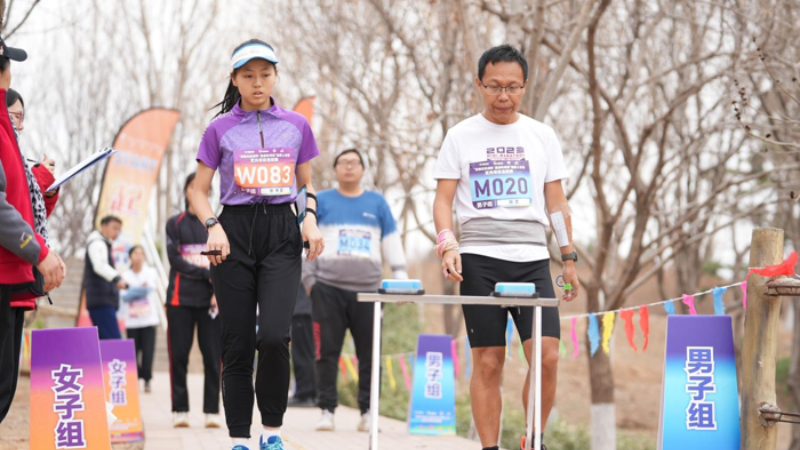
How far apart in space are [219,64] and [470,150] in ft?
72.5

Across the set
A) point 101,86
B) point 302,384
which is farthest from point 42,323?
point 302,384

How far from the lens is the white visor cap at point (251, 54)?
501 centimetres

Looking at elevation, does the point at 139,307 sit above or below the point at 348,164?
below

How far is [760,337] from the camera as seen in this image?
5.90 metres

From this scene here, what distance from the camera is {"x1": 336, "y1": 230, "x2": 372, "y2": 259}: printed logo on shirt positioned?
830 cm

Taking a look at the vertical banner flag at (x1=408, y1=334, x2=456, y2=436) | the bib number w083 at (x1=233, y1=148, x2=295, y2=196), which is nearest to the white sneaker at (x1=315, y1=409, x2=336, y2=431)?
the vertical banner flag at (x1=408, y1=334, x2=456, y2=436)

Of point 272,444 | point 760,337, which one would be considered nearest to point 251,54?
point 272,444

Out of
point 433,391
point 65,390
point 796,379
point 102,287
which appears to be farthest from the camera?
point 796,379

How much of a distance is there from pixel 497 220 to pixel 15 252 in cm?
224

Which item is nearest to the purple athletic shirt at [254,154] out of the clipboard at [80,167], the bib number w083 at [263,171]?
the bib number w083 at [263,171]

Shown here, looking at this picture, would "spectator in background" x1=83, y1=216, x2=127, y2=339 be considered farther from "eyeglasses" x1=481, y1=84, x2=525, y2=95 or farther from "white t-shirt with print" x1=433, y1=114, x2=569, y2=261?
"eyeglasses" x1=481, y1=84, x2=525, y2=95

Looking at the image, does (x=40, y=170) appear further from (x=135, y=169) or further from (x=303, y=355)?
(x=135, y=169)

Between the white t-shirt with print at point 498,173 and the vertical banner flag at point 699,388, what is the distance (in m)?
1.36

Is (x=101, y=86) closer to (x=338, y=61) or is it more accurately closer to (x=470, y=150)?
(x=338, y=61)
